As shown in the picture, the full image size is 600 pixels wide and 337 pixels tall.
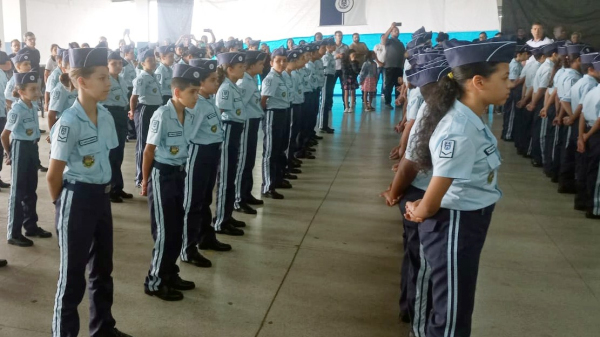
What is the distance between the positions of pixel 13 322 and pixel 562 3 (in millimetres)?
12246

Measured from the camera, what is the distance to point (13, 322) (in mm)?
3180

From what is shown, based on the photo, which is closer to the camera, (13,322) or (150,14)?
(13,322)

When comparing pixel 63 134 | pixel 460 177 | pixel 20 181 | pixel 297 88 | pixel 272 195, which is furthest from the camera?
pixel 297 88

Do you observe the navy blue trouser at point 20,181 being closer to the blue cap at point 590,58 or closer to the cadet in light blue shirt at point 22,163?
the cadet in light blue shirt at point 22,163

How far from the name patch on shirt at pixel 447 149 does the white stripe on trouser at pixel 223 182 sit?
2.89m

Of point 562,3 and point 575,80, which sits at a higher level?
point 562,3

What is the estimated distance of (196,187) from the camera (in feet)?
13.1

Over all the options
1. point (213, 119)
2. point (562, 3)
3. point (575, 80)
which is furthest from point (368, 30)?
point (213, 119)

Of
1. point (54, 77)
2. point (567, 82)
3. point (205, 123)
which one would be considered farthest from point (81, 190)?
point (567, 82)

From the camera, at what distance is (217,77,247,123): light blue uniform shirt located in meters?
4.82

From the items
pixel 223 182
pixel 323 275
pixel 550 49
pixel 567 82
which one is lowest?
pixel 323 275

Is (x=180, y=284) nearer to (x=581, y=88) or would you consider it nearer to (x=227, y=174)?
(x=227, y=174)

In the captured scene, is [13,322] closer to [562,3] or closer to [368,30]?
[562,3]

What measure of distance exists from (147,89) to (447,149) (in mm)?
4935
